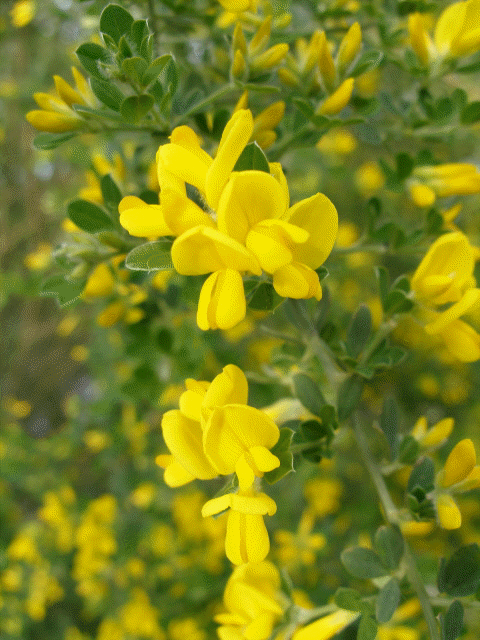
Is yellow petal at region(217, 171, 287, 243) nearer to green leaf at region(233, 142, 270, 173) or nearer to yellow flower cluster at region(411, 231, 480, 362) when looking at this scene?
green leaf at region(233, 142, 270, 173)

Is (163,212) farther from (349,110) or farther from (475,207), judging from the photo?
(475,207)

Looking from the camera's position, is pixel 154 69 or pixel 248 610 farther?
pixel 248 610

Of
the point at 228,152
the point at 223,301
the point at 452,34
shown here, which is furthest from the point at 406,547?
the point at 452,34

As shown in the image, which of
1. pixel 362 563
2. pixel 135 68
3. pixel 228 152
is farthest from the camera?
pixel 362 563

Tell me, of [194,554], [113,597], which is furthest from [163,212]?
[113,597]

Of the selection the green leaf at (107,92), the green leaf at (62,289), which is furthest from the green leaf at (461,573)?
the green leaf at (107,92)

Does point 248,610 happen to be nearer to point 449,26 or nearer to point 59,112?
point 59,112

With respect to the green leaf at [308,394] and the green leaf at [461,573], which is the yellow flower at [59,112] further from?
the green leaf at [461,573]

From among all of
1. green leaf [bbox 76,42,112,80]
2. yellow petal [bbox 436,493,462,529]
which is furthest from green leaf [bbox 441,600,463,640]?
green leaf [bbox 76,42,112,80]
